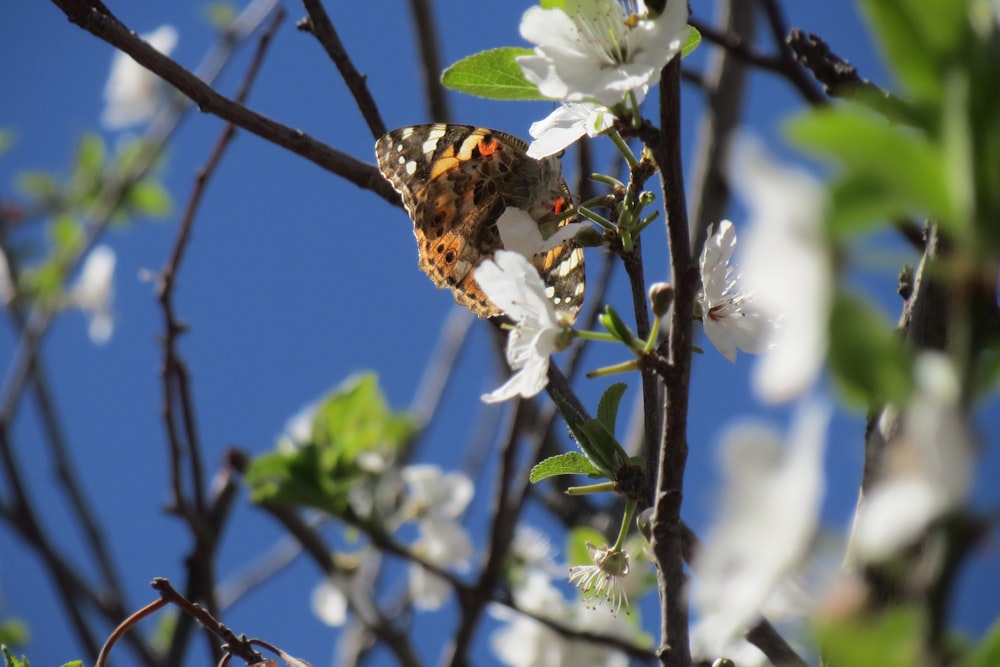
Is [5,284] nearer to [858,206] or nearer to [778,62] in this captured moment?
[778,62]

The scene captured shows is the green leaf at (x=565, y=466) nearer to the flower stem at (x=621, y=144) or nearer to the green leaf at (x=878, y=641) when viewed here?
the flower stem at (x=621, y=144)

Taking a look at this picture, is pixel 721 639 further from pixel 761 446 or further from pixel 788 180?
pixel 788 180

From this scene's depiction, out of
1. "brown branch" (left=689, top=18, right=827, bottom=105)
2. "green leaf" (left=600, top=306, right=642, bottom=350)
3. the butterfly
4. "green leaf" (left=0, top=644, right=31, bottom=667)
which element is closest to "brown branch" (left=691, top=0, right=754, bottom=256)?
"brown branch" (left=689, top=18, right=827, bottom=105)

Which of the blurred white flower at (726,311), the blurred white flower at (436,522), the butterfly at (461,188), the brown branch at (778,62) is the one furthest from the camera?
the blurred white flower at (436,522)

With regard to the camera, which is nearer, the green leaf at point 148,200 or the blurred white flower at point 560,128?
the blurred white flower at point 560,128

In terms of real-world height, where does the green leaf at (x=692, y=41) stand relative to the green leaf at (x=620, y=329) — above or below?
above

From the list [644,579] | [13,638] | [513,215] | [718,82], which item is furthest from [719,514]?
[718,82]

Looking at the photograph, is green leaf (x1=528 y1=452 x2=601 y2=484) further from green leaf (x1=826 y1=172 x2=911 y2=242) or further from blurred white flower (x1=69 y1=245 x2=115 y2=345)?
blurred white flower (x1=69 y1=245 x2=115 y2=345)

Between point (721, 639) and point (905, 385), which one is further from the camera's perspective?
point (721, 639)

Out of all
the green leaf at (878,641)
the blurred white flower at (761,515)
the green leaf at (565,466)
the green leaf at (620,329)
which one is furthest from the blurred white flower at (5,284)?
the green leaf at (878,641)
